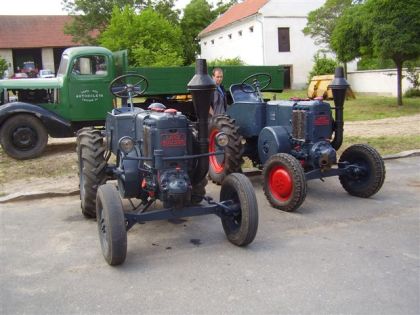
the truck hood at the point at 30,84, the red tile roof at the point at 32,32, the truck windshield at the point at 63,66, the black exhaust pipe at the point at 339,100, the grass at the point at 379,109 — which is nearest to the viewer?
the black exhaust pipe at the point at 339,100

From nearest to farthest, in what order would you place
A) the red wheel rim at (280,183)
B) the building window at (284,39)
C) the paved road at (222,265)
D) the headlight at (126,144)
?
the paved road at (222,265) < the headlight at (126,144) < the red wheel rim at (280,183) < the building window at (284,39)

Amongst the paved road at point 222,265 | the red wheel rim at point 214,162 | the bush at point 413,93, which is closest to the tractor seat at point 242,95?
the red wheel rim at point 214,162

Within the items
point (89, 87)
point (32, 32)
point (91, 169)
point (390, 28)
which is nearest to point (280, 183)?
point (91, 169)

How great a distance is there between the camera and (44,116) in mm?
10430

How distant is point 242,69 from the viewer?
42.1ft

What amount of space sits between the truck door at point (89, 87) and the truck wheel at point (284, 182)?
18.0 feet

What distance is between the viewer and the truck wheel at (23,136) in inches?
400

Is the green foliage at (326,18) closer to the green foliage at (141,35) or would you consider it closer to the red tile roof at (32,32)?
the green foliage at (141,35)

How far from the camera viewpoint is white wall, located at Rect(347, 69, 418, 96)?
2598 cm

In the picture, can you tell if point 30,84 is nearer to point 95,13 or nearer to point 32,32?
point 95,13

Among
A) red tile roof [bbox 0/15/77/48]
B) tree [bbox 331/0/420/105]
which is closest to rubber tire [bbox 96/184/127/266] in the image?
tree [bbox 331/0/420/105]

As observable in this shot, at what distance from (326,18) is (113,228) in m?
29.4

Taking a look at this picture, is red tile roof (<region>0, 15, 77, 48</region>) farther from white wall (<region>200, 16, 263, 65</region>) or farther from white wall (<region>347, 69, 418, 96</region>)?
white wall (<region>347, 69, 418, 96</region>)

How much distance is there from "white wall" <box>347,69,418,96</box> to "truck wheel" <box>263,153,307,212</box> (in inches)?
813
